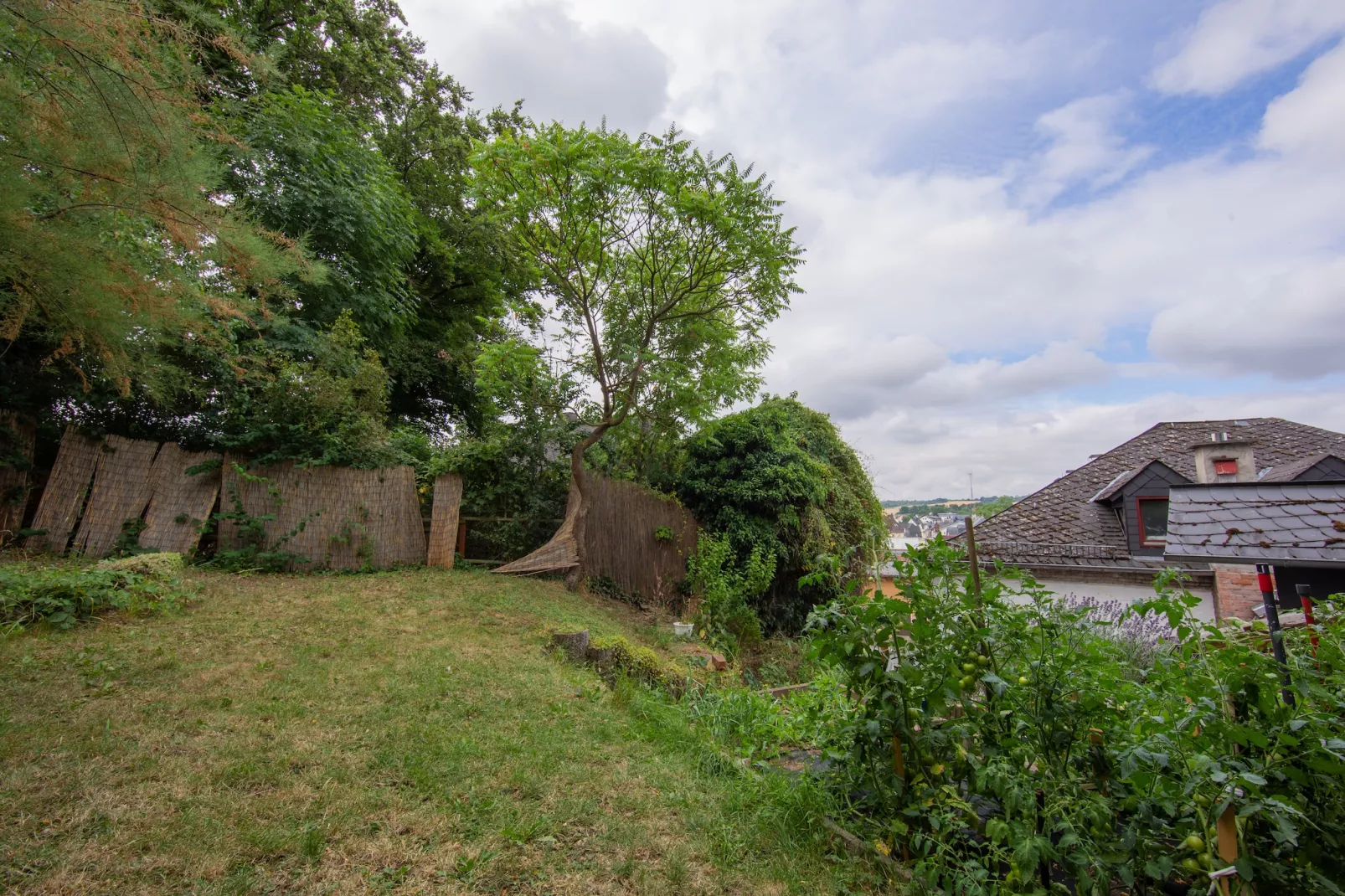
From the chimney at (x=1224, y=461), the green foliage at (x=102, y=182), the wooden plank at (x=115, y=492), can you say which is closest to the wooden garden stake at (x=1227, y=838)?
the green foliage at (x=102, y=182)

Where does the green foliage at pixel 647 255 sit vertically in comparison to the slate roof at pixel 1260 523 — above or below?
above

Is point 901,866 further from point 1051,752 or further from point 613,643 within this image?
point 613,643

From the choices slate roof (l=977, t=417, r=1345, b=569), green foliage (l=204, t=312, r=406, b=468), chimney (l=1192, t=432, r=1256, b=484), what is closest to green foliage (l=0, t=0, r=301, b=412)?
green foliage (l=204, t=312, r=406, b=468)

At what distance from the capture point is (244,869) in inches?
73.5

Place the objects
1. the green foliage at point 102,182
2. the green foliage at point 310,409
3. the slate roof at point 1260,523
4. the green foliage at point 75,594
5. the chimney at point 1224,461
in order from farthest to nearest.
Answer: the chimney at point 1224,461
the green foliage at point 310,409
the green foliage at point 75,594
the green foliage at point 102,182
the slate roof at point 1260,523

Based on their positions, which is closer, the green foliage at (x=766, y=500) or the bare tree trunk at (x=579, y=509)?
the bare tree trunk at (x=579, y=509)

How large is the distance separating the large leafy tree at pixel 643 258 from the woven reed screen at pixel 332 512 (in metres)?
2.15

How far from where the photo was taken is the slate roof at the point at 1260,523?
238cm

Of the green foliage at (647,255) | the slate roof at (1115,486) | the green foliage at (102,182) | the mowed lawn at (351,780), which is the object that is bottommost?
the mowed lawn at (351,780)

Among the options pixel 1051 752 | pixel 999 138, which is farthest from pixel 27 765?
pixel 999 138

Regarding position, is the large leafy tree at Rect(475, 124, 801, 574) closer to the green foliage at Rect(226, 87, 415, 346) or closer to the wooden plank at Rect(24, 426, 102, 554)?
the green foliage at Rect(226, 87, 415, 346)

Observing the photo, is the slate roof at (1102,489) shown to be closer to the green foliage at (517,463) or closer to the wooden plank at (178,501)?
the green foliage at (517,463)

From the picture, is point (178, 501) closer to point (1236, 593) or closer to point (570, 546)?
point (570, 546)

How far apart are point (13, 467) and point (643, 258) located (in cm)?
733
